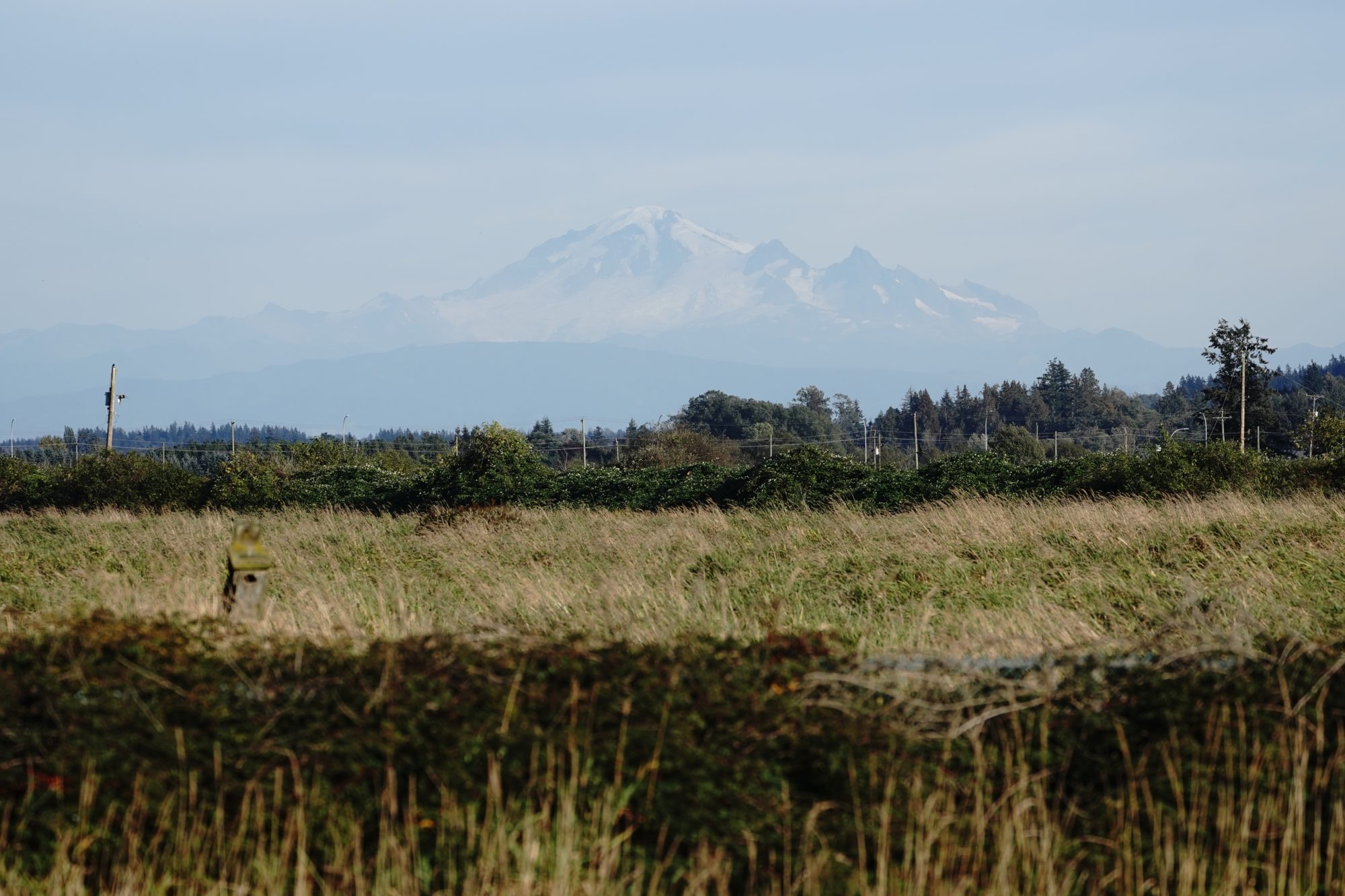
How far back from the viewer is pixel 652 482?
92.1ft

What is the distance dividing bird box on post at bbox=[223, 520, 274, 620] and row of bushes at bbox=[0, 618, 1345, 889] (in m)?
2.11

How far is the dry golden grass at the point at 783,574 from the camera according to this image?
8.45 m

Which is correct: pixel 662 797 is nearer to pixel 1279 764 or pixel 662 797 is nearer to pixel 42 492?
pixel 1279 764

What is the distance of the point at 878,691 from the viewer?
5004 mm

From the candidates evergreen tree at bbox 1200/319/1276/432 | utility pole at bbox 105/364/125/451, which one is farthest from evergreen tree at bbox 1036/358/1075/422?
utility pole at bbox 105/364/125/451

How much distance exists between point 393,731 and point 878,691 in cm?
192

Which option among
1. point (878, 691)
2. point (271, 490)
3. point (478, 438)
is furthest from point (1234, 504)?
point (478, 438)

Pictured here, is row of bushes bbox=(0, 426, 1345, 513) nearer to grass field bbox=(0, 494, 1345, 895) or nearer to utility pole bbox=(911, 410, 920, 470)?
utility pole bbox=(911, 410, 920, 470)

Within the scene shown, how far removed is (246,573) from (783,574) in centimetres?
674

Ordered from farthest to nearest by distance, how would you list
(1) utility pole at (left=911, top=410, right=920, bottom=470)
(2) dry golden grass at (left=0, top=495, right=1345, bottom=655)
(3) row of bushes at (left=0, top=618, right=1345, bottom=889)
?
(1) utility pole at (left=911, top=410, right=920, bottom=470), (2) dry golden grass at (left=0, top=495, right=1345, bottom=655), (3) row of bushes at (left=0, top=618, right=1345, bottom=889)

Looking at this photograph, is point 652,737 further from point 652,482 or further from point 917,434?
point 917,434

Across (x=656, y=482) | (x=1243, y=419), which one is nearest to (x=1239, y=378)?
(x=1243, y=419)

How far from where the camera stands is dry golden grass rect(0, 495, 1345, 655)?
8.45 m

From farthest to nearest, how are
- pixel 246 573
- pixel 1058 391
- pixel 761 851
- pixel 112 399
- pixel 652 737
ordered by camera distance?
pixel 1058 391 < pixel 112 399 < pixel 246 573 < pixel 652 737 < pixel 761 851
